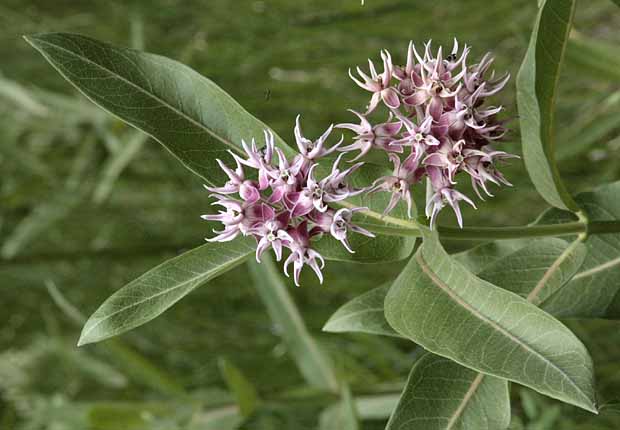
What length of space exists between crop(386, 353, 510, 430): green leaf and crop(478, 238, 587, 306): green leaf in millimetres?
105

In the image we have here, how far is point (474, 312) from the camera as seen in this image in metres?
0.73

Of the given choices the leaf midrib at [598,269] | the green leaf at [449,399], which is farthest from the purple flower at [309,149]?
the leaf midrib at [598,269]

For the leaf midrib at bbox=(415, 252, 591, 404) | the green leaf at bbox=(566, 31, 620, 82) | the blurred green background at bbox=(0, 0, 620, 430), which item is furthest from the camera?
the blurred green background at bbox=(0, 0, 620, 430)

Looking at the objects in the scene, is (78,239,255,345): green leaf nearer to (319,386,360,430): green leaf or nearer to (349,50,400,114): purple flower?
(349,50,400,114): purple flower

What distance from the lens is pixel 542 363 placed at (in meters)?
0.66

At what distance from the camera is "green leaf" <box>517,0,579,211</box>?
2.40 feet

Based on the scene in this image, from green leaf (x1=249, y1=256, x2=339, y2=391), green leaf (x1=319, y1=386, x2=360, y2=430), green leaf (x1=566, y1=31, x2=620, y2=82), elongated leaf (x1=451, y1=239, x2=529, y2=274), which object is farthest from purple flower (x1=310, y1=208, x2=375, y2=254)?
green leaf (x1=566, y1=31, x2=620, y2=82)

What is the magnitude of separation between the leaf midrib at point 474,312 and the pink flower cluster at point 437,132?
0.20ft

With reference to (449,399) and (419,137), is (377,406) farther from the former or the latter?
(419,137)

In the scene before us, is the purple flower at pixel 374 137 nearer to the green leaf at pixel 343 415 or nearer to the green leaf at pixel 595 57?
the green leaf at pixel 343 415

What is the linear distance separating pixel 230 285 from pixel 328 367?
894mm

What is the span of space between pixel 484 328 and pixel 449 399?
0.32 ft

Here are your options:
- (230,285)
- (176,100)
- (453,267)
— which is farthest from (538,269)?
(230,285)

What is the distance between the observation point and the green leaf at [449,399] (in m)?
0.73
